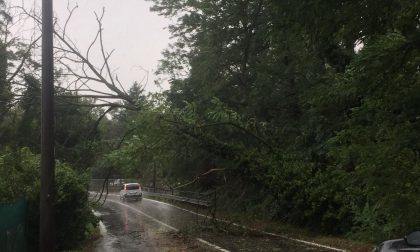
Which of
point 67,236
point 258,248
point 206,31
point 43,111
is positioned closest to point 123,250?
point 67,236

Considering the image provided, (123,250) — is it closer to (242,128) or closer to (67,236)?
(67,236)

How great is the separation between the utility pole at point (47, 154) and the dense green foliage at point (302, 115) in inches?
161

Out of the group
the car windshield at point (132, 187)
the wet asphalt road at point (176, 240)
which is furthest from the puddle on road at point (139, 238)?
the car windshield at point (132, 187)

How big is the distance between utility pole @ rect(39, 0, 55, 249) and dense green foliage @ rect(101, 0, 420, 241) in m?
4.09

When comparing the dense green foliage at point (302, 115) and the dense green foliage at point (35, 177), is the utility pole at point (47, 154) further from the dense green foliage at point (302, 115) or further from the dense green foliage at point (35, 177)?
the dense green foliage at point (302, 115)

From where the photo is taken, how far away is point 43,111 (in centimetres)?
928

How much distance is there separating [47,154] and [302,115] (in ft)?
54.1

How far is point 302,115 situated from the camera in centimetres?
2405

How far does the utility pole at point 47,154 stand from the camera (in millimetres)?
9188

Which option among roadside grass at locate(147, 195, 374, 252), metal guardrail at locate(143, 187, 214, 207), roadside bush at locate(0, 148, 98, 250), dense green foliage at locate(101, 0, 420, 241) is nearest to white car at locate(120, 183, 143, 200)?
metal guardrail at locate(143, 187, 214, 207)

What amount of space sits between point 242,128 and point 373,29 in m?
15.3

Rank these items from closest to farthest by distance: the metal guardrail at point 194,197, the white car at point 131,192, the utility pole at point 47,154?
the utility pole at point 47,154
the metal guardrail at point 194,197
the white car at point 131,192

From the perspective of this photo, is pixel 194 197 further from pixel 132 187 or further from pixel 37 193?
pixel 37 193

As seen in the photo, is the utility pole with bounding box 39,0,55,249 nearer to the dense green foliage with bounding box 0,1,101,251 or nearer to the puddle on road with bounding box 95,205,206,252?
the dense green foliage with bounding box 0,1,101,251
